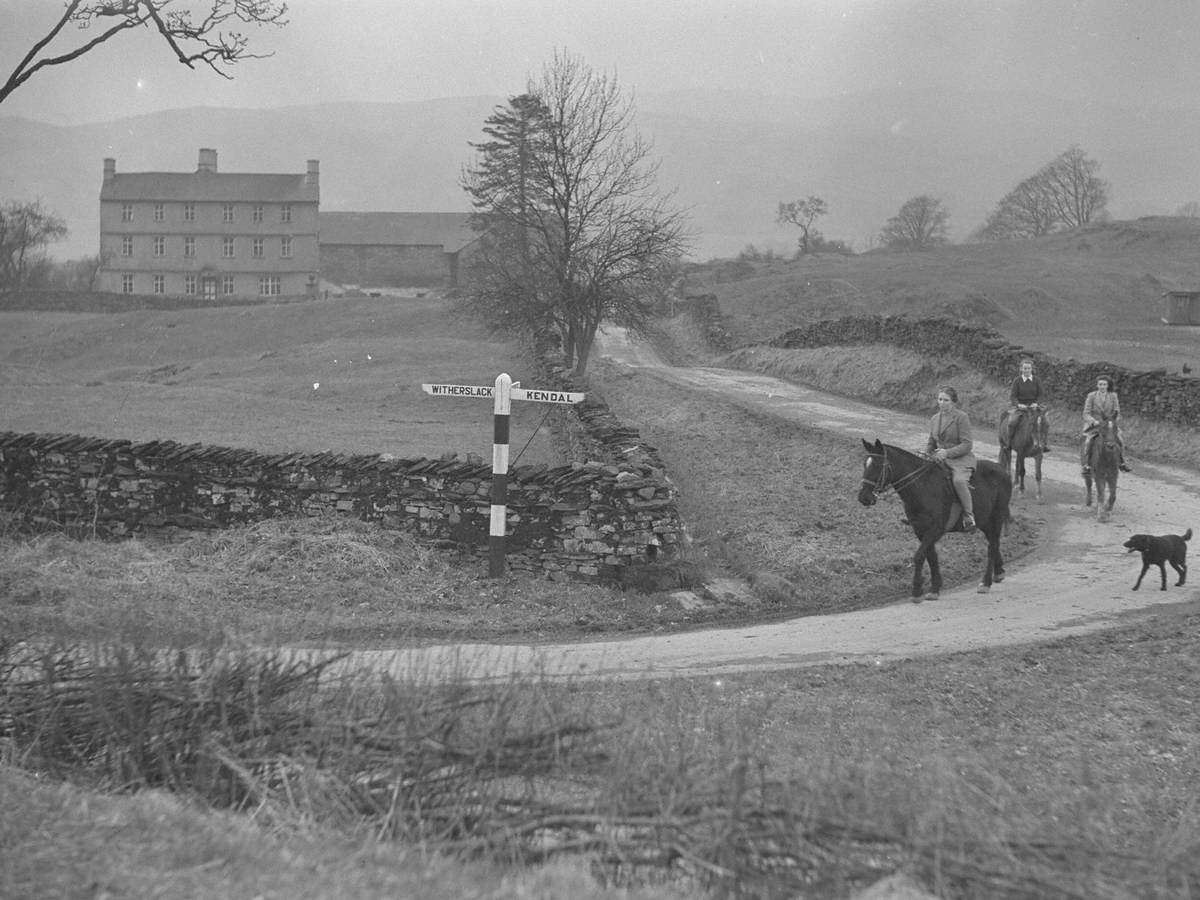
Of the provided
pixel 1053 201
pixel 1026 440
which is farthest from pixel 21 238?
pixel 1053 201

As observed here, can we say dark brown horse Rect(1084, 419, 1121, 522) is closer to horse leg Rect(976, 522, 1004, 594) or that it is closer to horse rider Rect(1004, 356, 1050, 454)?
horse rider Rect(1004, 356, 1050, 454)

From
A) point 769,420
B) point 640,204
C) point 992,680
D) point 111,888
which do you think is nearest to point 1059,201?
point 640,204

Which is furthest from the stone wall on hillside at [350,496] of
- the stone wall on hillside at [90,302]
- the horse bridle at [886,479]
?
the stone wall on hillside at [90,302]

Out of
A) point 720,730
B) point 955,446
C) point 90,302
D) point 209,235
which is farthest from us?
point 209,235

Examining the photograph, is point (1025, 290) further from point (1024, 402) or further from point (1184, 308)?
point (1024, 402)

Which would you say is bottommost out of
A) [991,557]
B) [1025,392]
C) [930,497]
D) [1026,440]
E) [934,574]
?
[934,574]

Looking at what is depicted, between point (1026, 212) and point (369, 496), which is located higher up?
point (1026, 212)

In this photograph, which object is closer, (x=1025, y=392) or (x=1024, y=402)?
(x=1025, y=392)

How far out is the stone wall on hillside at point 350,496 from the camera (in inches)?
567

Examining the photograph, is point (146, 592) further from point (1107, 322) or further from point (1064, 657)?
point (1107, 322)

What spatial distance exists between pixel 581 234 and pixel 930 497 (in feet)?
83.2

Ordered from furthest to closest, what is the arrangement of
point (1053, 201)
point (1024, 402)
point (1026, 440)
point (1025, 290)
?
point (1053, 201) < point (1025, 290) < point (1024, 402) < point (1026, 440)

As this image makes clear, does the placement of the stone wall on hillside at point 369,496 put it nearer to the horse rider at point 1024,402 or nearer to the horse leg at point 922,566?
the horse leg at point 922,566

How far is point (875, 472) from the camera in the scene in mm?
14812
